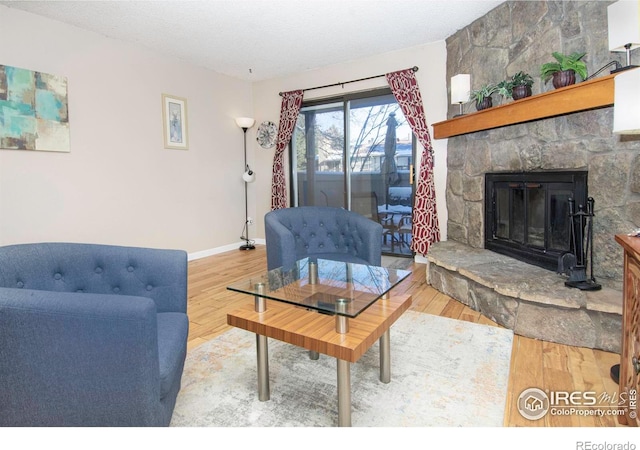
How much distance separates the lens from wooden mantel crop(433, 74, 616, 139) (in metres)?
2.28

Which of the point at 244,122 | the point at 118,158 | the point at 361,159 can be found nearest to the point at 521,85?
the point at 361,159

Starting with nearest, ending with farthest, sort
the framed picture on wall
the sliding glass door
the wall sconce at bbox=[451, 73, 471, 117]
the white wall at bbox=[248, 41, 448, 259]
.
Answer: the wall sconce at bbox=[451, 73, 471, 117] < the white wall at bbox=[248, 41, 448, 259] < the framed picture on wall < the sliding glass door

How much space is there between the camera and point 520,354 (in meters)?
2.16

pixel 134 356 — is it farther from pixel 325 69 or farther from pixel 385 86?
pixel 325 69

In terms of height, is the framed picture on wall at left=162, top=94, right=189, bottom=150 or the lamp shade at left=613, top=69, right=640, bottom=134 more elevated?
the framed picture on wall at left=162, top=94, right=189, bottom=150

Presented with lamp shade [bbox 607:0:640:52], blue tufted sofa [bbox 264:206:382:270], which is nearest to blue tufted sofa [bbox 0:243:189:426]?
blue tufted sofa [bbox 264:206:382:270]

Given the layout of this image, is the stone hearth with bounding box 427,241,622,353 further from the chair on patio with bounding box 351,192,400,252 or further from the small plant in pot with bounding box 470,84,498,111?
the chair on patio with bounding box 351,192,400,252

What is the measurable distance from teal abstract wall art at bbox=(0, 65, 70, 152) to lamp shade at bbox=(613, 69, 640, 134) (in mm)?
4249

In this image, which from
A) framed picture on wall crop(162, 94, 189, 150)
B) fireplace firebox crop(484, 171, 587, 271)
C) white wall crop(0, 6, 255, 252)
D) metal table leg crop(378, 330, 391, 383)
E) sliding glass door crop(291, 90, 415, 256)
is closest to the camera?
metal table leg crop(378, 330, 391, 383)

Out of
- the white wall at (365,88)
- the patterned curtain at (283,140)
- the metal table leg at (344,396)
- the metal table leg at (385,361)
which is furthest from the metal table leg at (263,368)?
the patterned curtain at (283,140)

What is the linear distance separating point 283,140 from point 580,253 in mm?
4020

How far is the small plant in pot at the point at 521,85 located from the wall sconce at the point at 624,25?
74 cm

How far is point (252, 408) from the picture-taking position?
170cm

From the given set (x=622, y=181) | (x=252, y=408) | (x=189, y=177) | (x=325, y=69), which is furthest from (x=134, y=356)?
(x=325, y=69)
